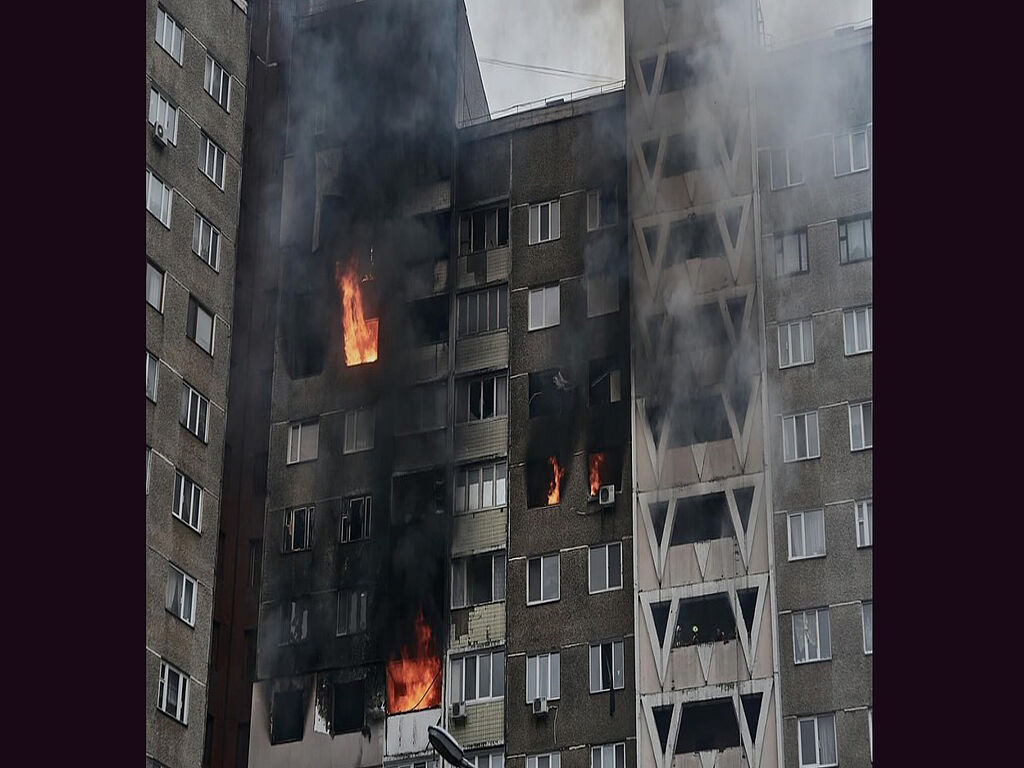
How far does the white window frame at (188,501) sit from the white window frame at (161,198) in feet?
21.5

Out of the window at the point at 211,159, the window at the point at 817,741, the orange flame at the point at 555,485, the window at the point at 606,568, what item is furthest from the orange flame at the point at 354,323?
the window at the point at 817,741

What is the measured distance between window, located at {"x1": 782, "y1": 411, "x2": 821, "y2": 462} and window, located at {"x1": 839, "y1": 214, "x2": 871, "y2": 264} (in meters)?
4.12

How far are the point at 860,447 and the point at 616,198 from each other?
9791 millimetres

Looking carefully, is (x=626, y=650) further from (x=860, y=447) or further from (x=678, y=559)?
(x=860, y=447)

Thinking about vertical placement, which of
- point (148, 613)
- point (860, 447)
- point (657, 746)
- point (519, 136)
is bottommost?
point (657, 746)

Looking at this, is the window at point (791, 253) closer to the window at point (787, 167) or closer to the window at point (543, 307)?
the window at point (787, 167)

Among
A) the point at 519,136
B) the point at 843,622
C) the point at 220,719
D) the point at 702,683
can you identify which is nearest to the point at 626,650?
the point at 702,683

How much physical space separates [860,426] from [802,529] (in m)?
2.81

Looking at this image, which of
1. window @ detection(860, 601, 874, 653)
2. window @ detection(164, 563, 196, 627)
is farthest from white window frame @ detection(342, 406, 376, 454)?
window @ detection(860, 601, 874, 653)

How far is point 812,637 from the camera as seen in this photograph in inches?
1620

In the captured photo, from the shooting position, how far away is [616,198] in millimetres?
47875

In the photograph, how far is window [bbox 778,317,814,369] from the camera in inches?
1730

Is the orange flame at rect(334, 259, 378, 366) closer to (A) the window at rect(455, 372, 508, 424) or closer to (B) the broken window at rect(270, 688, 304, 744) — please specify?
(A) the window at rect(455, 372, 508, 424)

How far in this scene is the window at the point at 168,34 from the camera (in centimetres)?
4809
